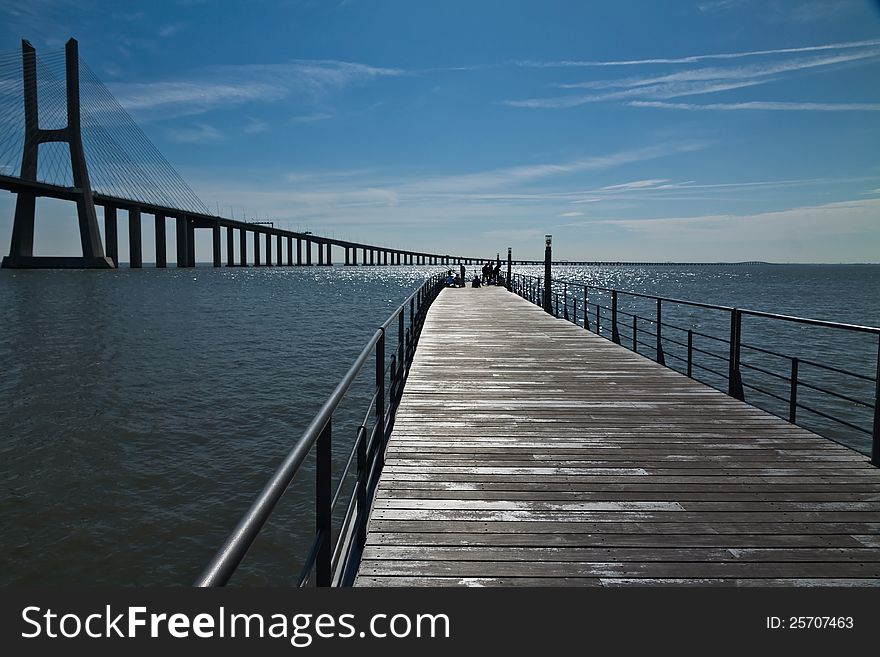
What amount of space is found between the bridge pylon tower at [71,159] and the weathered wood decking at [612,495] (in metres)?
85.2

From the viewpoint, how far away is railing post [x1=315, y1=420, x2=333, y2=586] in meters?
2.53

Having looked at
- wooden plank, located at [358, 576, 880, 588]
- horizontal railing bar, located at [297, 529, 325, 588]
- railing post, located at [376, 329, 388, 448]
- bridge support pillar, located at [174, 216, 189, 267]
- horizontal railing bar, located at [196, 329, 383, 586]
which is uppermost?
bridge support pillar, located at [174, 216, 189, 267]

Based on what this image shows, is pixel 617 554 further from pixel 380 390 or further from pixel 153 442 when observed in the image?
pixel 153 442

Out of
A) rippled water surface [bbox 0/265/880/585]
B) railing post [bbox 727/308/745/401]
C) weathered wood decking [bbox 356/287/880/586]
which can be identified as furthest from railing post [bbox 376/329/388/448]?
railing post [bbox 727/308/745/401]

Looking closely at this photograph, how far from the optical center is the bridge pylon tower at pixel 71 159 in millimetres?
77688

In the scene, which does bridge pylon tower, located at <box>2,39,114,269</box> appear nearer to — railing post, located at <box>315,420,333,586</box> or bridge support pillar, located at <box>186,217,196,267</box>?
bridge support pillar, located at <box>186,217,196,267</box>

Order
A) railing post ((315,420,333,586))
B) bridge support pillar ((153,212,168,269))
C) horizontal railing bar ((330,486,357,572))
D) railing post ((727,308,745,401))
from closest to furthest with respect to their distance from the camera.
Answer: railing post ((315,420,333,586)) < horizontal railing bar ((330,486,357,572)) < railing post ((727,308,745,401)) < bridge support pillar ((153,212,168,269))

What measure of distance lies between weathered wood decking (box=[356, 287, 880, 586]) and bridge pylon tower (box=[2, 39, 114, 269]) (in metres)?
85.2

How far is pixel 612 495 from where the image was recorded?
415 centimetres

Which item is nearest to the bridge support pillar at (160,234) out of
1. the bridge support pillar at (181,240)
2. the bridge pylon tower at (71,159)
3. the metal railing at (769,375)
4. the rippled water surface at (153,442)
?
the bridge support pillar at (181,240)

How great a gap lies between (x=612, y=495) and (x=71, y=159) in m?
90.5

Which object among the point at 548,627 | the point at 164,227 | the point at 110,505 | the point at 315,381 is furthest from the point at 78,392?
the point at 164,227

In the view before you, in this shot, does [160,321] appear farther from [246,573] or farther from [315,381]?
[246,573]

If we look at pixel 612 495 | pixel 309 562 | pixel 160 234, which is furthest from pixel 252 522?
pixel 160 234
